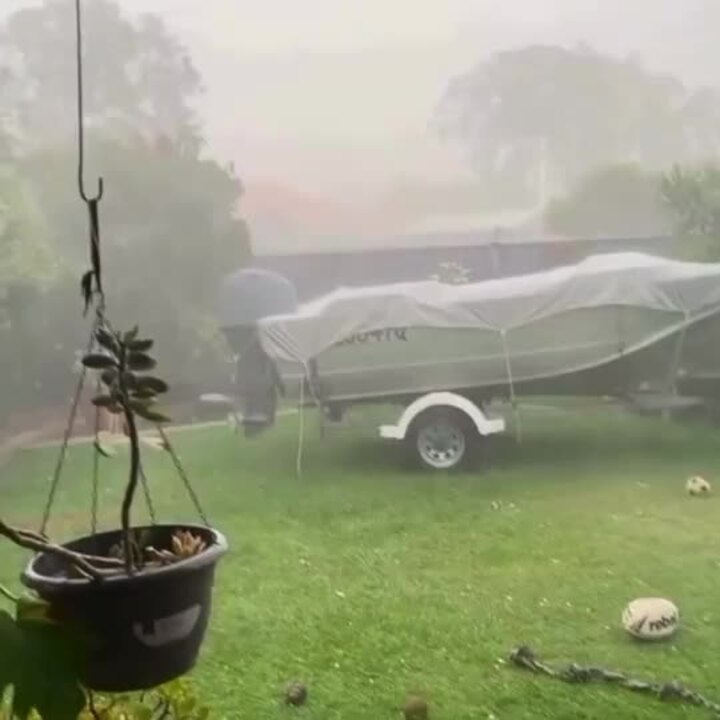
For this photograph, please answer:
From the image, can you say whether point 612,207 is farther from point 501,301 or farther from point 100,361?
point 100,361

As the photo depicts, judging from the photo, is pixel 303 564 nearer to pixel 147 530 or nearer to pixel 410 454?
pixel 410 454

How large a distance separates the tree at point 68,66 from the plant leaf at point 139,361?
0.83 metres

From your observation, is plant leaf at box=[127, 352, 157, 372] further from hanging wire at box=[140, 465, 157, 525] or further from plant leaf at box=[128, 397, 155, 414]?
hanging wire at box=[140, 465, 157, 525]

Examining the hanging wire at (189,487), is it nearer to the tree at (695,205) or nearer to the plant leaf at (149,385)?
the plant leaf at (149,385)

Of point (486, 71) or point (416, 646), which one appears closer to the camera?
point (416, 646)

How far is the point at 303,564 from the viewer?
1.65 m

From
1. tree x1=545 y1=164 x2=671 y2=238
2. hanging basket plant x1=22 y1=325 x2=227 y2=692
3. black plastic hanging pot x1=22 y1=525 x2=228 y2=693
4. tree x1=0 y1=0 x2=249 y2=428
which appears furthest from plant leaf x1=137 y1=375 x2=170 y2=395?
tree x1=545 y1=164 x2=671 y2=238

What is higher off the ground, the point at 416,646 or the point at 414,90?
the point at 414,90

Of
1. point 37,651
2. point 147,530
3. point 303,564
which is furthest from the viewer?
point 303,564

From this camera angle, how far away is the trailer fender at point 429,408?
1.75 m

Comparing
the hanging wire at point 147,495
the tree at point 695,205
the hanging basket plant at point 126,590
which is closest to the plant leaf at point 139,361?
the hanging basket plant at point 126,590

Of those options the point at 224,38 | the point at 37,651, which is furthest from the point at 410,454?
the point at 37,651

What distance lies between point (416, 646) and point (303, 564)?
22 centimetres

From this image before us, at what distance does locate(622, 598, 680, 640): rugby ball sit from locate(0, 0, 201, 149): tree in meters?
1.04
